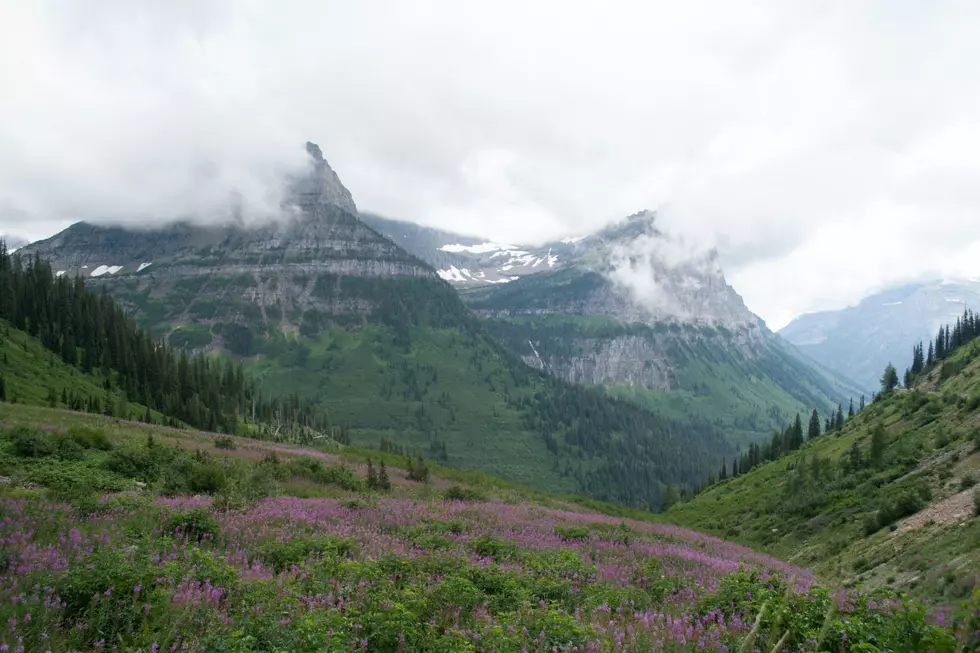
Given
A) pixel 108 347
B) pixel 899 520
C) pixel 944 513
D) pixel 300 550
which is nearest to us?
pixel 300 550

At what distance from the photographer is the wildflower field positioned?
22.2 feet

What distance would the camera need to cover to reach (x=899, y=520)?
25.5 m

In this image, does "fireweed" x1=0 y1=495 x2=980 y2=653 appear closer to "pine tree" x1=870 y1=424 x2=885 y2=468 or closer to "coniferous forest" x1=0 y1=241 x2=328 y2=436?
"pine tree" x1=870 y1=424 x2=885 y2=468

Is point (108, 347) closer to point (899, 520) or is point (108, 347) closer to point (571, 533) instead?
point (571, 533)

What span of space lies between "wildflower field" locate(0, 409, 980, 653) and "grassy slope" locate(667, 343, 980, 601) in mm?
5120

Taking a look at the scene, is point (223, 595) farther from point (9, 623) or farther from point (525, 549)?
point (525, 549)

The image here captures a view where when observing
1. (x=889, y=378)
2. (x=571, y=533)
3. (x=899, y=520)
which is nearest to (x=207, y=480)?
(x=571, y=533)

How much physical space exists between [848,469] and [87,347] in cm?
12471

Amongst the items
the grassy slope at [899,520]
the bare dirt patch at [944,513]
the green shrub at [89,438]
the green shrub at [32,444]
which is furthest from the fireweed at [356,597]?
the bare dirt patch at [944,513]

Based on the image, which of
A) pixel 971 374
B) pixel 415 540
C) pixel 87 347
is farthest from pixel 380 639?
pixel 87 347

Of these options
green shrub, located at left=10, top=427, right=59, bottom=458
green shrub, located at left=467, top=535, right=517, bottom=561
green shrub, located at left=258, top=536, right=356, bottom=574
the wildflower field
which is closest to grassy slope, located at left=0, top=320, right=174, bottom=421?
green shrub, located at left=10, top=427, right=59, bottom=458

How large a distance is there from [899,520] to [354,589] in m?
27.4

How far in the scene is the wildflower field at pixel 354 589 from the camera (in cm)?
676

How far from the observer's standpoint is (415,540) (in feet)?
46.6
